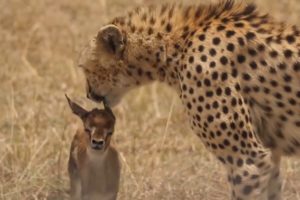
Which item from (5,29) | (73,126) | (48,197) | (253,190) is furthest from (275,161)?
(5,29)

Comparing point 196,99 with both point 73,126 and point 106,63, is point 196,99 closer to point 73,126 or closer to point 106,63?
point 106,63

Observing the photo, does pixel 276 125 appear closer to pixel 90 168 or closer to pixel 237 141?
pixel 237 141

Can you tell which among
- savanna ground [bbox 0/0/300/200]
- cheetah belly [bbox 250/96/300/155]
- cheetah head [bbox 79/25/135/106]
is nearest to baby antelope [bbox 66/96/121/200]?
cheetah head [bbox 79/25/135/106]

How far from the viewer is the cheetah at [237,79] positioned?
484 centimetres

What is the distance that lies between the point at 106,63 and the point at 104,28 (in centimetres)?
21

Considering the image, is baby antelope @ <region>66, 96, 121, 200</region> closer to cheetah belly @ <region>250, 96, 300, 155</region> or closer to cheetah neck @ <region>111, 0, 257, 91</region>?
cheetah neck @ <region>111, 0, 257, 91</region>

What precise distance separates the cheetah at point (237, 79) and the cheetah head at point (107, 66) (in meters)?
0.05

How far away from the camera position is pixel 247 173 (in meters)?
4.82

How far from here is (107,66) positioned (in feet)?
17.5

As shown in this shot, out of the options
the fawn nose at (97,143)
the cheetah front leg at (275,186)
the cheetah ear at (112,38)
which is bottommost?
the cheetah front leg at (275,186)

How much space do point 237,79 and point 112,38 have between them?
0.79m

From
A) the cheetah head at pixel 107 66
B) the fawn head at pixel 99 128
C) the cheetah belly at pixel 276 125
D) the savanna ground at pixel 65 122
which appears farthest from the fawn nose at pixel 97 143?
the savanna ground at pixel 65 122

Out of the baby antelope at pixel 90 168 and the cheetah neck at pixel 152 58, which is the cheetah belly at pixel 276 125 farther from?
the baby antelope at pixel 90 168

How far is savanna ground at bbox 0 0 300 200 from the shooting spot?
19.9 ft
